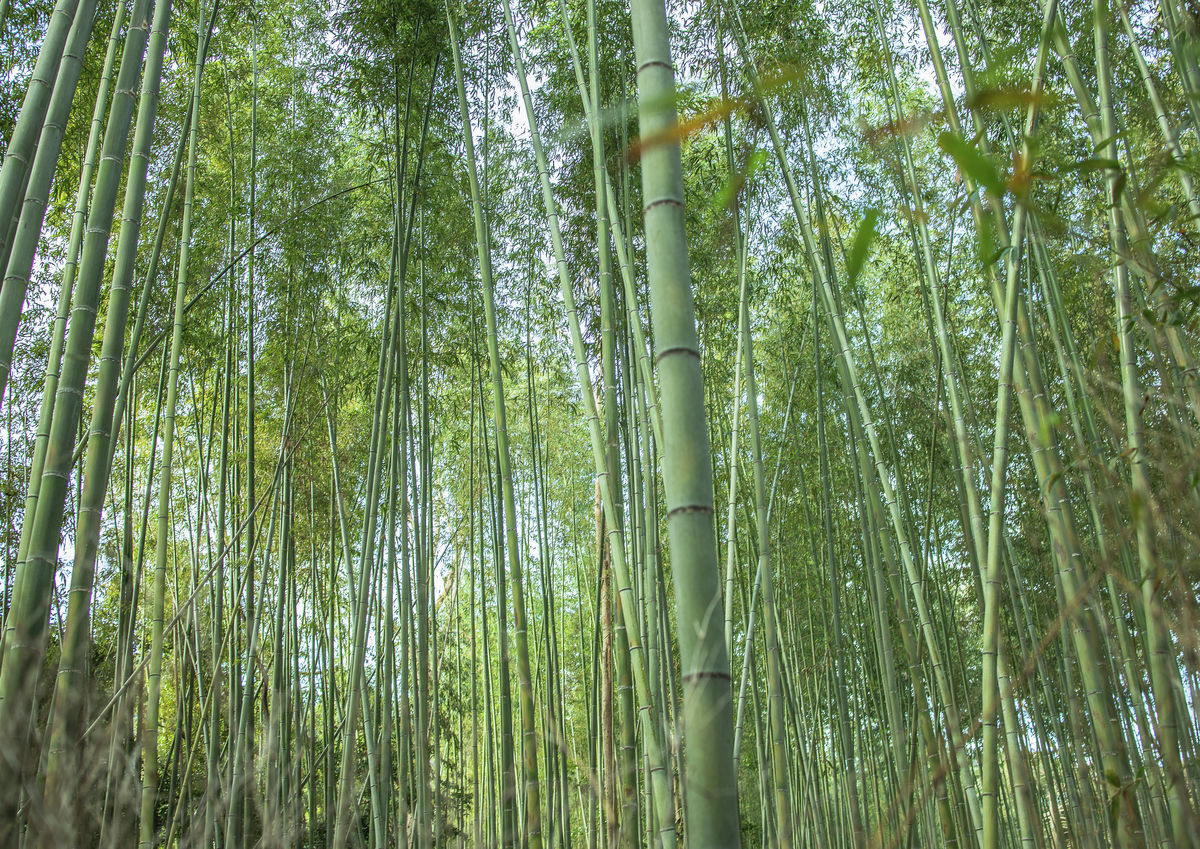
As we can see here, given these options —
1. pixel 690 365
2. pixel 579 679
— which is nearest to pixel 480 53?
pixel 690 365

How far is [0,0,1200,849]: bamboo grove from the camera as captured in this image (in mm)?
1173

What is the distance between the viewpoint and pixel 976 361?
16.9 ft

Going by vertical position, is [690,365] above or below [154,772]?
above

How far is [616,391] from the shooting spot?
9.87 feet

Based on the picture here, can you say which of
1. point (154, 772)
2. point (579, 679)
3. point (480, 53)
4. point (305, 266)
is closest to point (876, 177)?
point (480, 53)

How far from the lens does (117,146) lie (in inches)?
60.7

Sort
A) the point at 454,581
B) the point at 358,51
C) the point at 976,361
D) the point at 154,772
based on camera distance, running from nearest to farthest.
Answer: the point at 154,772
the point at 358,51
the point at 976,361
the point at 454,581

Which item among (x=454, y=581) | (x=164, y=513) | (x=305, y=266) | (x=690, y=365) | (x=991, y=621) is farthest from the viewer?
(x=454, y=581)

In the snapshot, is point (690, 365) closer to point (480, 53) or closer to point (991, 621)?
point (991, 621)

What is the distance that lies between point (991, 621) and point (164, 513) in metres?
1.93

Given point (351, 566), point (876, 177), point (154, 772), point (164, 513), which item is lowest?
point (154, 772)

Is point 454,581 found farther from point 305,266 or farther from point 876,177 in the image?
point 876,177

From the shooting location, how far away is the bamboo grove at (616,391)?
1.17 m

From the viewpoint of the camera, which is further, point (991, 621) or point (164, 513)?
point (164, 513)
